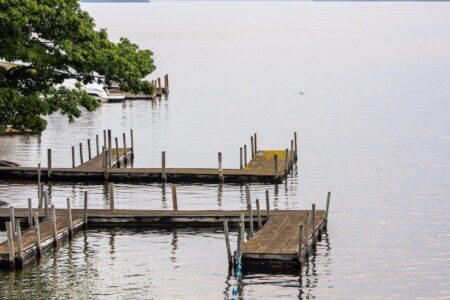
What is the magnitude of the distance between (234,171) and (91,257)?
20.9 metres

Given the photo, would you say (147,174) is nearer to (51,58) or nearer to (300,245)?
(51,58)

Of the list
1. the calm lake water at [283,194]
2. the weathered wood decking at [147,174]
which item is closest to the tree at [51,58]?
the calm lake water at [283,194]

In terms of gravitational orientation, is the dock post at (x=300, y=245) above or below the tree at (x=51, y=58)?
below

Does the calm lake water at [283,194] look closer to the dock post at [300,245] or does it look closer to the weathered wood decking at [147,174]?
the dock post at [300,245]

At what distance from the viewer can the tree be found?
5080 cm

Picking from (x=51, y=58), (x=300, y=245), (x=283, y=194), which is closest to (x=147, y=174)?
(x=283, y=194)

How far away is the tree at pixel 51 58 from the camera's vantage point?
50.8 metres

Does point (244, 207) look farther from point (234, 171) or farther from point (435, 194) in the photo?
point (435, 194)

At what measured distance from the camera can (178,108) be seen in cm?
12106

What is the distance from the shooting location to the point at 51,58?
171 feet

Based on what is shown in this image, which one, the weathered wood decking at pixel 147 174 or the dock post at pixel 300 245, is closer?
the dock post at pixel 300 245

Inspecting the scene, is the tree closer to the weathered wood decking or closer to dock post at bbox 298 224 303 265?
dock post at bbox 298 224 303 265

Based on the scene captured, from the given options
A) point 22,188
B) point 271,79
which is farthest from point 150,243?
point 271,79

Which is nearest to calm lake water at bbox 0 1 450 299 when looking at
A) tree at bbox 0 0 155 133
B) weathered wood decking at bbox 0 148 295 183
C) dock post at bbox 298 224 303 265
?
dock post at bbox 298 224 303 265
